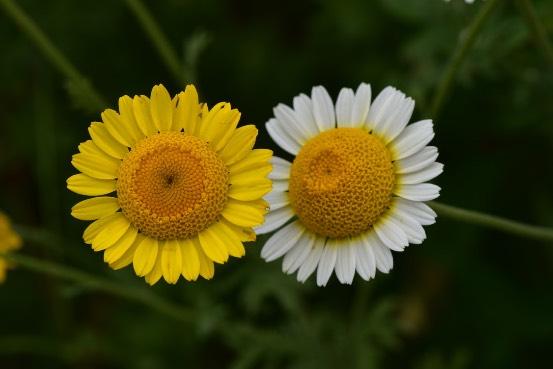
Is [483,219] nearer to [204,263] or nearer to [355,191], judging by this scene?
[355,191]

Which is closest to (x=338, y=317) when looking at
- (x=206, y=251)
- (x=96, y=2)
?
(x=206, y=251)

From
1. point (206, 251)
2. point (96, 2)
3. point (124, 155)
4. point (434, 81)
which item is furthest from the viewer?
point (96, 2)

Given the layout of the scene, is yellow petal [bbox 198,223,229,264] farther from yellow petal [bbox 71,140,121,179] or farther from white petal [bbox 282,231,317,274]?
yellow petal [bbox 71,140,121,179]

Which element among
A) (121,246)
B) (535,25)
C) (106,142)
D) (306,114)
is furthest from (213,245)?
(535,25)

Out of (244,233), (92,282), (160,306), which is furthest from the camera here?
(160,306)

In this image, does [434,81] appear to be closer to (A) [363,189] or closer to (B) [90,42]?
(A) [363,189]

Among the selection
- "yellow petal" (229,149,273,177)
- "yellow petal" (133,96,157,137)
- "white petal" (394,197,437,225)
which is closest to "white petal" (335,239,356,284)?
"white petal" (394,197,437,225)
